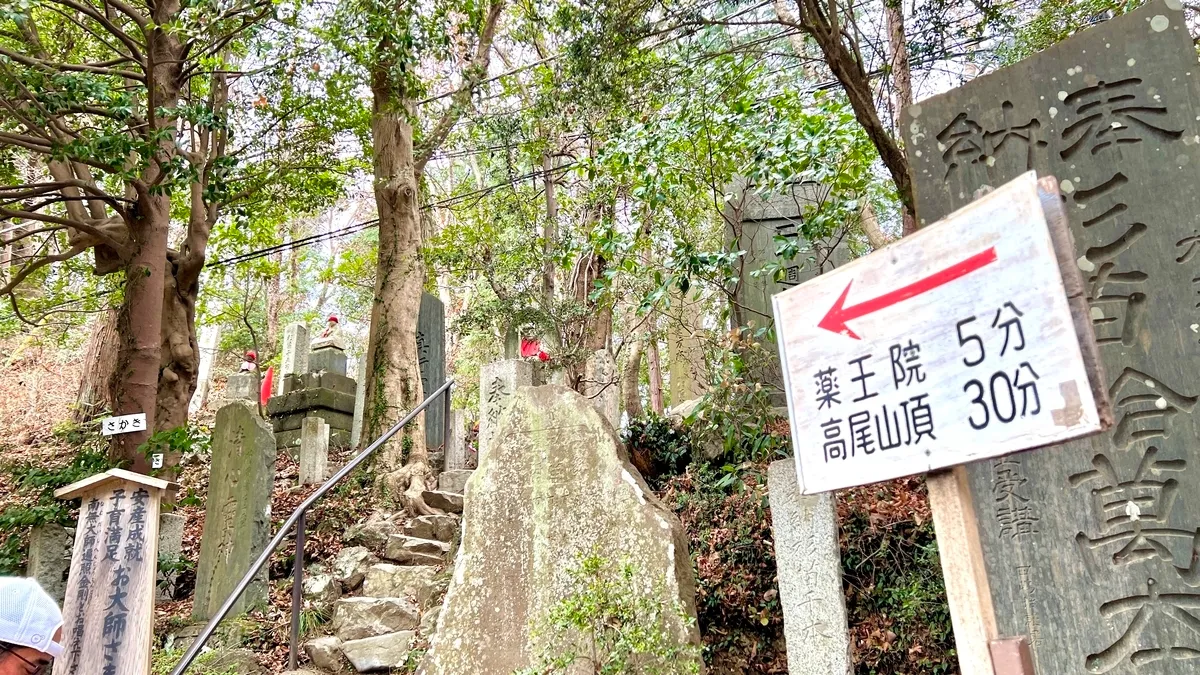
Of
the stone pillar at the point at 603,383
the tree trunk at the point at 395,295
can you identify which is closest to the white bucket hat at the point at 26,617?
the tree trunk at the point at 395,295

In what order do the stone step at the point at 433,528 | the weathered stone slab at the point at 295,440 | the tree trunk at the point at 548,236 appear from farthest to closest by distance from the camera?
the weathered stone slab at the point at 295,440, the tree trunk at the point at 548,236, the stone step at the point at 433,528

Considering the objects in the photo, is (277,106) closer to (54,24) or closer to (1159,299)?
(54,24)

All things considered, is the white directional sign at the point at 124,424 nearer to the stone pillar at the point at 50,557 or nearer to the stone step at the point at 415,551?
the stone pillar at the point at 50,557

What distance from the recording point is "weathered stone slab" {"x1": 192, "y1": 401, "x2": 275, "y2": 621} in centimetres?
543

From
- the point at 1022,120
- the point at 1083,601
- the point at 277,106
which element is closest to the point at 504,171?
the point at 277,106

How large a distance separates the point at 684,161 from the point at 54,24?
7898 mm

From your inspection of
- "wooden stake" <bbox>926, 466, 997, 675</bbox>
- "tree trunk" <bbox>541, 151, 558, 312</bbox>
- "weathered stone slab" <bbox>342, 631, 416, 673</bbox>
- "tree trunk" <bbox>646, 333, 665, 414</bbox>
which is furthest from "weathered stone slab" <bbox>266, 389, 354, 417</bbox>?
"wooden stake" <bbox>926, 466, 997, 675</bbox>

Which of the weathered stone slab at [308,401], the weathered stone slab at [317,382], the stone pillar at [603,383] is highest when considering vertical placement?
the weathered stone slab at [317,382]

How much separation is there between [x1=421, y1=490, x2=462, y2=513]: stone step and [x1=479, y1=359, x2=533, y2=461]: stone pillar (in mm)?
630

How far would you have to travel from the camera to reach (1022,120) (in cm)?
344

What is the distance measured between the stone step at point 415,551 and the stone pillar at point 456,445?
2.42 m

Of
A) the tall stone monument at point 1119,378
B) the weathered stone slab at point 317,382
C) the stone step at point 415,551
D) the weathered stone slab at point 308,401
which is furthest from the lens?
the weathered stone slab at point 317,382

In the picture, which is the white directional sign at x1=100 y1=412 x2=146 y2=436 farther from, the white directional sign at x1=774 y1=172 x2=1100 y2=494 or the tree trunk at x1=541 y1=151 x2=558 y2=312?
the white directional sign at x1=774 y1=172 x2=1100 y2=494

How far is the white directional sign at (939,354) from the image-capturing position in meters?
1.59
